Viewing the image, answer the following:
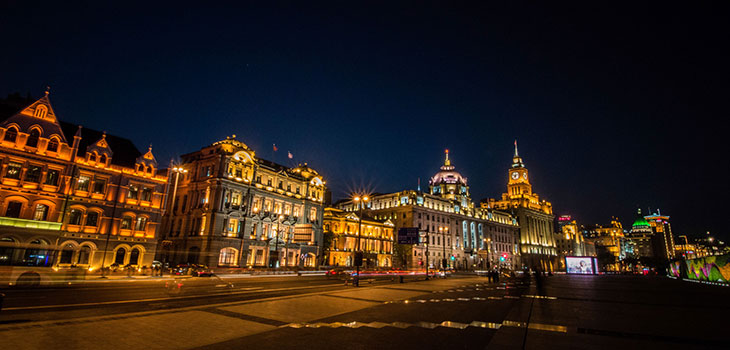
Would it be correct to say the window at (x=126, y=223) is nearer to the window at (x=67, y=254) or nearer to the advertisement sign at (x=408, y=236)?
the window at (x=67, y=254)

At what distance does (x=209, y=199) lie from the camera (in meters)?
57.2

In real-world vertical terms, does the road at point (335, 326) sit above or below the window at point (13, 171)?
below

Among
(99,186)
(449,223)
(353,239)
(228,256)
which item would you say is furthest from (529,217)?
(99,186)

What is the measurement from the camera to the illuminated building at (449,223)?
107 meters

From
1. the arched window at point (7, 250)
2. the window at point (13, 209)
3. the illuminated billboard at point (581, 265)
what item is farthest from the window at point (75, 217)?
the illuminated billboard at point (581, 265)

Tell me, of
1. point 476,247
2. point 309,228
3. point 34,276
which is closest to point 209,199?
point 309,228

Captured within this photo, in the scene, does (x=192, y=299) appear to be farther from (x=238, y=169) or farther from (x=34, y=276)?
(x=238, y=169)

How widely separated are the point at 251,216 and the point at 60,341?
5308 cm

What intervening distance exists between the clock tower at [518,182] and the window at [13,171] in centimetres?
17068

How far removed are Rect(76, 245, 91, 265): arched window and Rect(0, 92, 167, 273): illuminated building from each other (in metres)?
0.10

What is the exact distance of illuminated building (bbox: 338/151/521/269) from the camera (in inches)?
4200

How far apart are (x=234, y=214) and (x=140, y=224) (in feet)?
45.1

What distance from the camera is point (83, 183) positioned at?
43438 millimetres

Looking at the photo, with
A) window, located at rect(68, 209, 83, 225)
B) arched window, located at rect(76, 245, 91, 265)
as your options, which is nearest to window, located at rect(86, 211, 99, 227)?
window, located at rect(68, 209, 83, 225)
